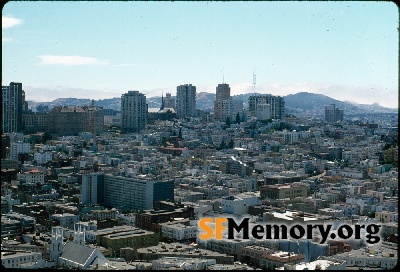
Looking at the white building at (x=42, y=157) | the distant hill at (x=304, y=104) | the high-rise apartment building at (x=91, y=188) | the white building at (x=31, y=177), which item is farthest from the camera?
the distant hill at (x=304, y=104)

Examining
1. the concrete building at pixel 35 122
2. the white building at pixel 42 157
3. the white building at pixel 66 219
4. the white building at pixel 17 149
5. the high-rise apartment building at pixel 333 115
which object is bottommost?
the white building at pixel 66 219

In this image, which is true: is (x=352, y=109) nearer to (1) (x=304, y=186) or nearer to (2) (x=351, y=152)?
(2) (x=351, y=152)

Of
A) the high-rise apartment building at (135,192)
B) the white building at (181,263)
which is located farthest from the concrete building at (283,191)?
the white building at (181,263)

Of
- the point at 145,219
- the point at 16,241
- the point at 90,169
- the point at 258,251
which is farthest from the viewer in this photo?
the point at 90,169

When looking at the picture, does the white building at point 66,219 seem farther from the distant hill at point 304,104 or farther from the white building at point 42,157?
the distant hill at point 304,104

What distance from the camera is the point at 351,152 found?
39.7 ft

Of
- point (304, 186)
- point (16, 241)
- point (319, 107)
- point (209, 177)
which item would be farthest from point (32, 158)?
point (319, 107)

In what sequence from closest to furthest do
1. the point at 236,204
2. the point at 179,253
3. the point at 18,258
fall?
1. the point at 18,258
2. the point at 179,253
3. the point at 236,204

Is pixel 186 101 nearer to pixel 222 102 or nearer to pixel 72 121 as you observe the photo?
pixel 222 102

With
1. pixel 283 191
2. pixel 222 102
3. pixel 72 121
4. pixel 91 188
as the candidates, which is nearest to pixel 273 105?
pixel 222 102

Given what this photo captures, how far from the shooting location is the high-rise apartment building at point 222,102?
2014 cm

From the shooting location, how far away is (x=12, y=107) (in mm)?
14867

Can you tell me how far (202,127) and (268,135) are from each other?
2.73 meters

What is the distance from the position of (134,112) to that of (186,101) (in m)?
3.98
